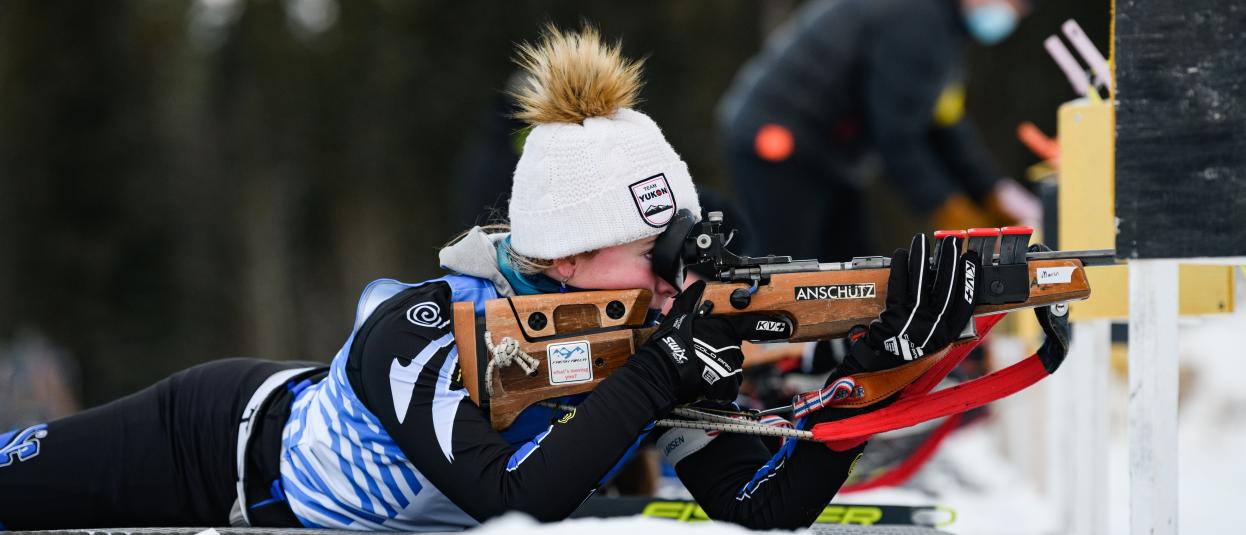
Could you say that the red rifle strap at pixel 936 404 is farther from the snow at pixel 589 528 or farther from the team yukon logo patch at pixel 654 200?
the team yukon logo patch at pixel 654 200

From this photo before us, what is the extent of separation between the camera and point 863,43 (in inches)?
198

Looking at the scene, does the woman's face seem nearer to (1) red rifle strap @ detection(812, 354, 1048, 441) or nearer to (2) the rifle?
(2) the rifle

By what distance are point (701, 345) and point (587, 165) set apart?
39 cm

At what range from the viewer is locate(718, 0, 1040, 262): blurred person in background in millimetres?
4887

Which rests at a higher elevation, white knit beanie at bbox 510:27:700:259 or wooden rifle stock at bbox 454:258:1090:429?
white knit beanie at bbox 510:27:700:259

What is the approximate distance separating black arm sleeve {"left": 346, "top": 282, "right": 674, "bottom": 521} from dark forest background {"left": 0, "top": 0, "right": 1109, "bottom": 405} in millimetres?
7984

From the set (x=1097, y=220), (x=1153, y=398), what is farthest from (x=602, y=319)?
(x=1097, y=220)

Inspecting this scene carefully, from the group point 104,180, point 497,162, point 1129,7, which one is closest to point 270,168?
point 104,180

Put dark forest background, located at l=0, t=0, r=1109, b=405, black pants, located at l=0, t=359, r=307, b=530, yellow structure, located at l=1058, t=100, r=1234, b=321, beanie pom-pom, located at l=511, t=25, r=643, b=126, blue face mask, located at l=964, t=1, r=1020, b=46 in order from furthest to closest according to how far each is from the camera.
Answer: dark forest background, located at l=0, t=0, r=1109, b=405 → blue face mask, located at l=964, t=1, r=1020, b=46 → yellow structure, located at l=1058, t=100, r=1234, b=321 → black pants, located at l=0, t=359, r=307, b=530 → beanie pom-pom, located at l=511, t=25, r=643, b=126

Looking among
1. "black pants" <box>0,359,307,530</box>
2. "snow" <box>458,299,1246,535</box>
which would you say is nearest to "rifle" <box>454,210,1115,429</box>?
"black pants" <box>0,359,307,530</box>

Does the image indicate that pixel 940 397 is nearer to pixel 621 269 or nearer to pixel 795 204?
pixel 621 269

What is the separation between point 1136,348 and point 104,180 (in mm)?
11569

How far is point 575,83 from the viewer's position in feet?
7.24

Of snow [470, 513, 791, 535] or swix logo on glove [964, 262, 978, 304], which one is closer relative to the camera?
snow [470, 513, 791, 535]
